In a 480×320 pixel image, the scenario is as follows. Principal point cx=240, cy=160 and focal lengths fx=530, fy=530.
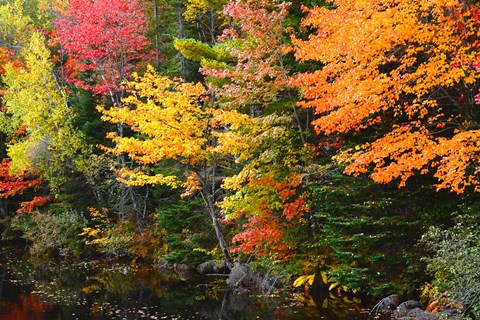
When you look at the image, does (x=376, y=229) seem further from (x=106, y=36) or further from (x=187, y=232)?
(x=106, y=36)

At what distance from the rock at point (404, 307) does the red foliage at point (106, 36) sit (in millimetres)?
17118

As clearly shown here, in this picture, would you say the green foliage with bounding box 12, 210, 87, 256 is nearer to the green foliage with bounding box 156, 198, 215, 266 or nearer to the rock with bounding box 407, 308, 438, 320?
the green foliage with bounding box 156, 198, 215, 266

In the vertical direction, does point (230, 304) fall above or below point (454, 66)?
below

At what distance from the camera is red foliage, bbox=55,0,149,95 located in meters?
25.0

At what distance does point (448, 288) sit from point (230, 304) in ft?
21.2

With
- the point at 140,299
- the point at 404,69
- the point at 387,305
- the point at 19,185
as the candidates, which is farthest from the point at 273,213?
the point at 19,185

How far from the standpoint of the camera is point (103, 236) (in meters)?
25.0

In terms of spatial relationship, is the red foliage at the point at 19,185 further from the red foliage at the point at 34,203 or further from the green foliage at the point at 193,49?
the green foliage at the point at 193,49

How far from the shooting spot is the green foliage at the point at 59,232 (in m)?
25.6

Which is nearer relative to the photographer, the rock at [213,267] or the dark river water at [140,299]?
the dark river water at [140,299]

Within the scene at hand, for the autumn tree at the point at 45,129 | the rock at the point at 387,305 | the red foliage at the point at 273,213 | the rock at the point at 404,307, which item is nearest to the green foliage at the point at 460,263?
the rock at the point at 404,307

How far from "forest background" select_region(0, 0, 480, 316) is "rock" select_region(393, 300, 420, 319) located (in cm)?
32

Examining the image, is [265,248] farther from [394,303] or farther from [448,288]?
[448,288]

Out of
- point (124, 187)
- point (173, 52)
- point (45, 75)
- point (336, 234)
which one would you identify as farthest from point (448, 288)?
point (45, 75)
